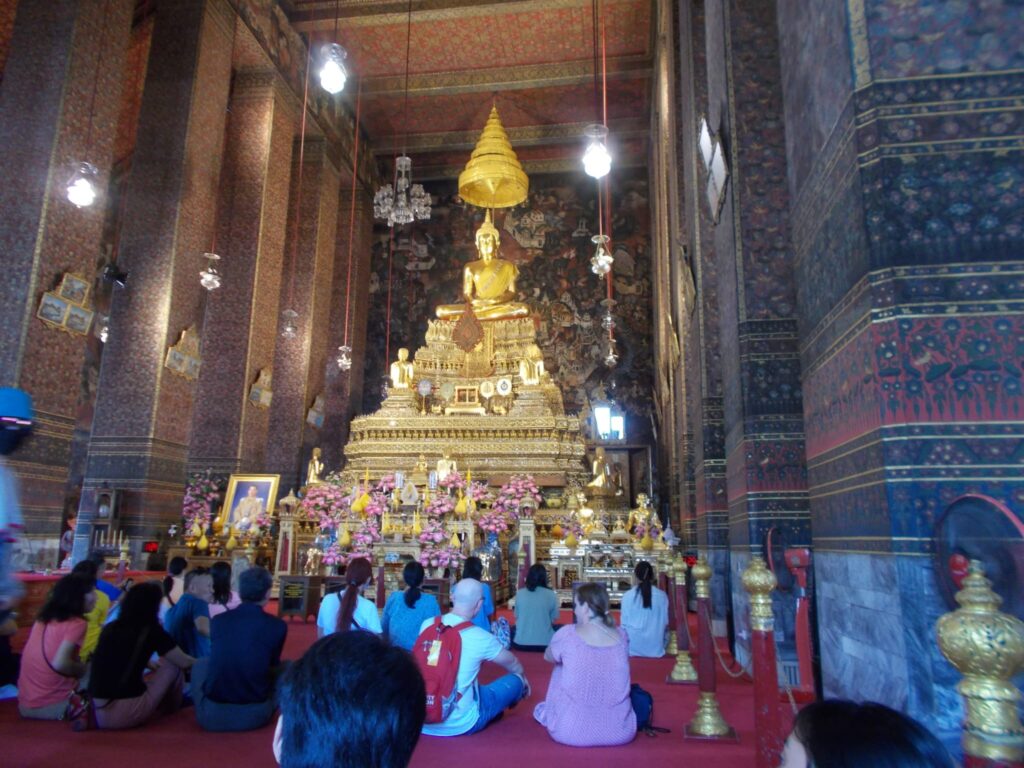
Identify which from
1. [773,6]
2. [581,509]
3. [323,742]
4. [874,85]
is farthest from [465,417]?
[323,742]

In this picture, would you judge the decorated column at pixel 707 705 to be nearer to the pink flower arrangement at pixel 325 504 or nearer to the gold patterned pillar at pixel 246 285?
Answer: the pink flower arrangement at pixel 325 504

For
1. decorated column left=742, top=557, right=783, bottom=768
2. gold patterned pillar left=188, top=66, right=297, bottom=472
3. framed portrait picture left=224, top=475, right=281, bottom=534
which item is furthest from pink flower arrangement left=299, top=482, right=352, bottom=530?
decorated column left=742, top=557, right=783, bottom=768

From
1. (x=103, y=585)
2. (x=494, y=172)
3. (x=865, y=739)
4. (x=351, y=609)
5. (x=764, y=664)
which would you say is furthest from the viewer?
(x=494, y=172)

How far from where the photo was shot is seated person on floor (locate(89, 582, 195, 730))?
305 centimetres

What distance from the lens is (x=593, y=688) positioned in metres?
2.92

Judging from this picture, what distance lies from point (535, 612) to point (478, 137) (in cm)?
1368

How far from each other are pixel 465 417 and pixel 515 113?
7983 millimetres

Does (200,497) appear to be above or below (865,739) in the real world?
above

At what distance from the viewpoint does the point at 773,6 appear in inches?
199

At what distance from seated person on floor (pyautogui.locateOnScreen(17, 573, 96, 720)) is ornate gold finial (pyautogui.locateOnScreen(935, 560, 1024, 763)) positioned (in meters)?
3.44

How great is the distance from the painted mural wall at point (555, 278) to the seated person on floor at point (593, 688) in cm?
1292

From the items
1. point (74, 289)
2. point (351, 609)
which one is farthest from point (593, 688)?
point (74, 289)

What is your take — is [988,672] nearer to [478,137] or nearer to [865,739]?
[865,739]

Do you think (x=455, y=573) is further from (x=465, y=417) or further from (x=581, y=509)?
(x=465, y=417)
